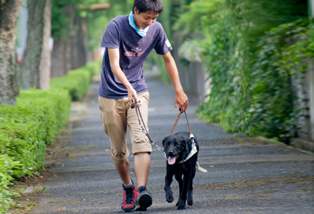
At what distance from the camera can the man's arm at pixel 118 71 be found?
483cm

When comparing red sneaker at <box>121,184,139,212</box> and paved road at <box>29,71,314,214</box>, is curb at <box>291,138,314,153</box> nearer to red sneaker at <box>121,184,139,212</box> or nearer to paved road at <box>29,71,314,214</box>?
paved road at <box>29,71,314,214</box>

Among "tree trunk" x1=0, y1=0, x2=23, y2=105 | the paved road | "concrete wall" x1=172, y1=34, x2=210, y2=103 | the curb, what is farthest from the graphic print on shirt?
"concrete wall" x1=172, y1=34, x2=210, y2=103

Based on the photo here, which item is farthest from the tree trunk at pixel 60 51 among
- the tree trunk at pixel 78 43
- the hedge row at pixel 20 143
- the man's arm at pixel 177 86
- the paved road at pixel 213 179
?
the man's arm at pixel 177 86

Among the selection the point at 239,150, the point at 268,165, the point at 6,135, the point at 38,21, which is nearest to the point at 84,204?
the point at 6,135

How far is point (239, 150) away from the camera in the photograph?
Answer: 883cm

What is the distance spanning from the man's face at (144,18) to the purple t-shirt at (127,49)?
0.12 metres

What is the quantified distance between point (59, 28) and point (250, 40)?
19.9 m

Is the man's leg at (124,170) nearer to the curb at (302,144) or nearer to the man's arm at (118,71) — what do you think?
the man's arm at (118,71)

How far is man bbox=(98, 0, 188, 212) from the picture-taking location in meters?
4.95

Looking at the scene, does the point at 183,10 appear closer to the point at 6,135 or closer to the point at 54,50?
the point at 54,50

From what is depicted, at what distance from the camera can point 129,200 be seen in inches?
208

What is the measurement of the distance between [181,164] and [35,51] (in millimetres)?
11194

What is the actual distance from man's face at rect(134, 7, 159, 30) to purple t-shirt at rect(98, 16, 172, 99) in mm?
116

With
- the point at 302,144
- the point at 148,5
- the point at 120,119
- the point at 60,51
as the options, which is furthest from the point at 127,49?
the point at 60,51
